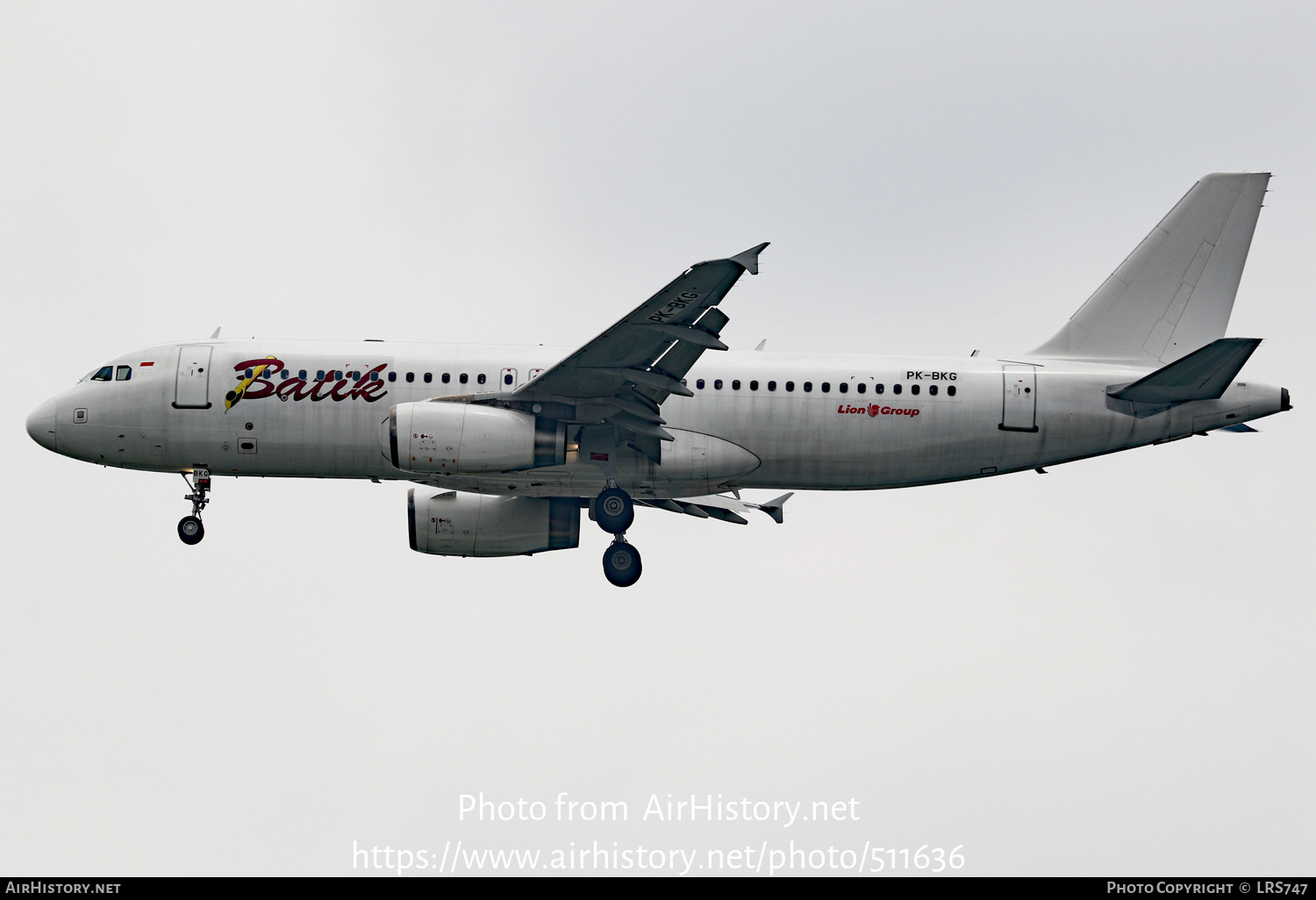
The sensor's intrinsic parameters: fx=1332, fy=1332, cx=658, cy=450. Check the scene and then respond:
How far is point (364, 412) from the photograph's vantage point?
103 feet

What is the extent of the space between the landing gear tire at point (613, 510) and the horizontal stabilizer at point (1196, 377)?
38.4ft

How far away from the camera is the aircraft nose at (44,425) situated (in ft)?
107

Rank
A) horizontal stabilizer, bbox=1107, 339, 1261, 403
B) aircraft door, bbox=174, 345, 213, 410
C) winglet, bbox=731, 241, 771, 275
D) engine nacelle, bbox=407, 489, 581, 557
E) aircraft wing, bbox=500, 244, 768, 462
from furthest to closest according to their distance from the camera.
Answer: engine nacelle, bbox=407, 489, 581, 557 < aircraft door, bbox=174, 345, 213, 410 < horizontal stabilizer, bbox=1107, 339, 1261, 403 < aircraft wing, bbox=500, 244, 768, 462 < winglet, bbox=731, 241, 771, 275

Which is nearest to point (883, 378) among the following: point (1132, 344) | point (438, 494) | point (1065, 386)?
point (1065, 386)

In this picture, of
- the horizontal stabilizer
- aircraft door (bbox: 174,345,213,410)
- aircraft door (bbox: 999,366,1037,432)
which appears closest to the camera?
the horizontal stabilizer

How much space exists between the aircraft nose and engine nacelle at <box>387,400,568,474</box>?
970 centimetres

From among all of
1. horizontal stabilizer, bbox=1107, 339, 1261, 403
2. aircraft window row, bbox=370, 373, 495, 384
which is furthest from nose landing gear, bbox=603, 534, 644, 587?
horizontal stabilizer, bbox=1107, 339, 1261, 403

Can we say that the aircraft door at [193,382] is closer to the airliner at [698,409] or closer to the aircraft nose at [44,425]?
the airliner at [698,409]

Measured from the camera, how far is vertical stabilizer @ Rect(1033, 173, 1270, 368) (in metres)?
33.1

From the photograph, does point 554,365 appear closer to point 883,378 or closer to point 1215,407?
point 883,378

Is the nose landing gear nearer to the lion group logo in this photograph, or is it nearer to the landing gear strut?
the landing gear strut

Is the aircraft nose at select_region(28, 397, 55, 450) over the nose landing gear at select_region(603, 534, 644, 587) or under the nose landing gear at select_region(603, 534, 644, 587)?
over

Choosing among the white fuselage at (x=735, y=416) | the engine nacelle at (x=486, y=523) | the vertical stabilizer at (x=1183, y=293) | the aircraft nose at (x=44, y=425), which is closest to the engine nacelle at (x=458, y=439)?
the white fuselage at (x=735, y=416)

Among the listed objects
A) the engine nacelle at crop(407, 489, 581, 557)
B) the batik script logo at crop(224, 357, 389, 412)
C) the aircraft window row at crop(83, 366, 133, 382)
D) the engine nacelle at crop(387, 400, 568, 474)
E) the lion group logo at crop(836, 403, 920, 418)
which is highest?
the aircraft window row at crop(83, 366, 133, 382)
